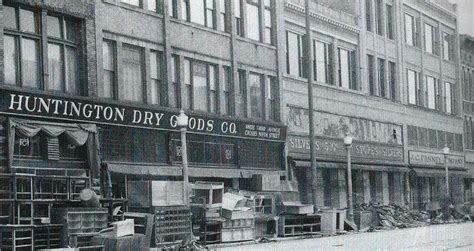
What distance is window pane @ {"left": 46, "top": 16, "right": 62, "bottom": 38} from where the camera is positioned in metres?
27.2

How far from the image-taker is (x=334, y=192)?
45.2m

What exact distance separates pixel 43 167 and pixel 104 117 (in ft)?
11.1

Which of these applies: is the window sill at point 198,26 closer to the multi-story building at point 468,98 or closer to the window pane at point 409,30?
the window pane at point 409,30

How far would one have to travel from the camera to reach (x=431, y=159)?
5803cm

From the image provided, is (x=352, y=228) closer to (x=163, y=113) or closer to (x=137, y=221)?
(x=163, y=113)

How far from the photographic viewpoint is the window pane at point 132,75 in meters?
30.8

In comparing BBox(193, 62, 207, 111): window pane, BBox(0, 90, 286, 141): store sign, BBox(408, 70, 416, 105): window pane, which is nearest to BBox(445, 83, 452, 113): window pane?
BBox(408, 70, 416, 105): window pane

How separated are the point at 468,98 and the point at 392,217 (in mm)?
26424

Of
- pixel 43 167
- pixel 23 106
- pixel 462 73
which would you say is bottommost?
pixel 43 167

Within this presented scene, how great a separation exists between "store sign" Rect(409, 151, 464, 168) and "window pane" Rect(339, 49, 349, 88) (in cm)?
961

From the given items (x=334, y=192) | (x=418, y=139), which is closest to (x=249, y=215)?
(x=334, y=192)

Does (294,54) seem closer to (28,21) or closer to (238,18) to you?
(238,18)

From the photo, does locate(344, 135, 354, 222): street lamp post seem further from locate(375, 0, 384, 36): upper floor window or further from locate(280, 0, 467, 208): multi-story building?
locate(375, 0, 384, 36): upper floor window

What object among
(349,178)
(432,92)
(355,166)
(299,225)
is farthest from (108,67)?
(432,92)
